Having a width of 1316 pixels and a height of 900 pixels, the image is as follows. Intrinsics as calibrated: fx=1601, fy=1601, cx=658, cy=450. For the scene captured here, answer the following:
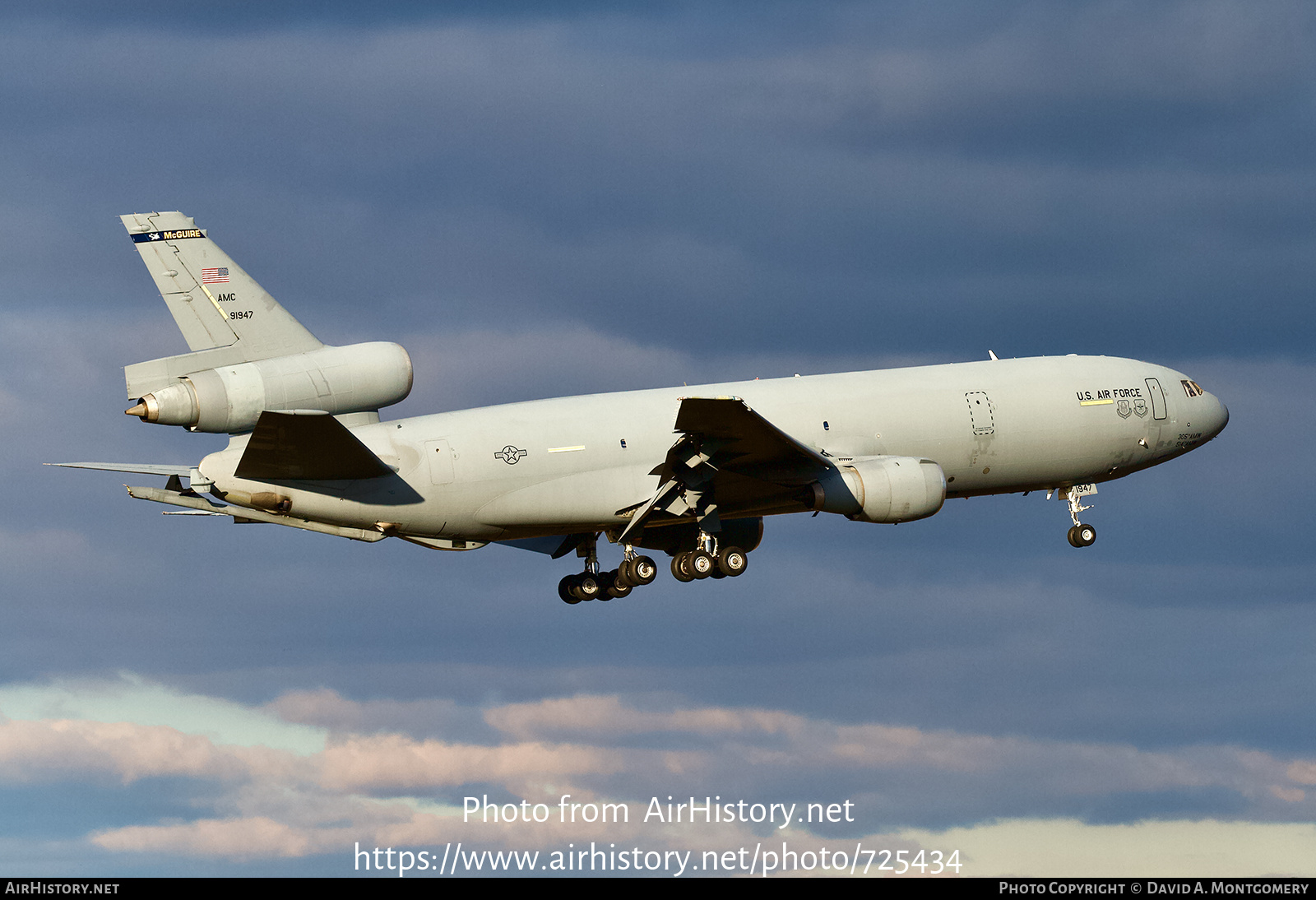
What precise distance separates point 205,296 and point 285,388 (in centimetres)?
306

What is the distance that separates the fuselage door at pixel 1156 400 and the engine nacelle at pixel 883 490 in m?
9.04

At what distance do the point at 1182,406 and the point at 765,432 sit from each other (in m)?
15.3

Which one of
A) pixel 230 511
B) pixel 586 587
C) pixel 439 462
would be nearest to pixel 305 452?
pixel 230 511

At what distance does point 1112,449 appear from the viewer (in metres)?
44.9

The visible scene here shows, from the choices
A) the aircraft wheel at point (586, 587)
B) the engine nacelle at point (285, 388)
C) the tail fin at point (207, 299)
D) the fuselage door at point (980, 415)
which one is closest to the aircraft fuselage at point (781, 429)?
the fuselage door at point (980, 415)

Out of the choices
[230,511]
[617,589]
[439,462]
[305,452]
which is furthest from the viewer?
[617,589]

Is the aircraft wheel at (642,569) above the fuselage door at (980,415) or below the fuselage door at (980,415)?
below

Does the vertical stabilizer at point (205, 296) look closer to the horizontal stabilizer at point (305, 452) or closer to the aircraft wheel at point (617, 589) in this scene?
the horizontal stabilizer at point (305, 452)

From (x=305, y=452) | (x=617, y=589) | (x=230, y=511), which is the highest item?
(x=305, y=452)

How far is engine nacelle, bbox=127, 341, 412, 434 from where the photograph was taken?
34.1m

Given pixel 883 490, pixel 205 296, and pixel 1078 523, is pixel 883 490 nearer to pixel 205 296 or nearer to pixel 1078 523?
pixel 1078 523

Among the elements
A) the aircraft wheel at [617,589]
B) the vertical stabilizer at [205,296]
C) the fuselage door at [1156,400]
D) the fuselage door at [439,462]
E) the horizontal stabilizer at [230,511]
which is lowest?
the horizontal stabilizer at [230,511]

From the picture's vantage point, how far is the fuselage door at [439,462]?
38344 mm

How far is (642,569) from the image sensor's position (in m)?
43.2
